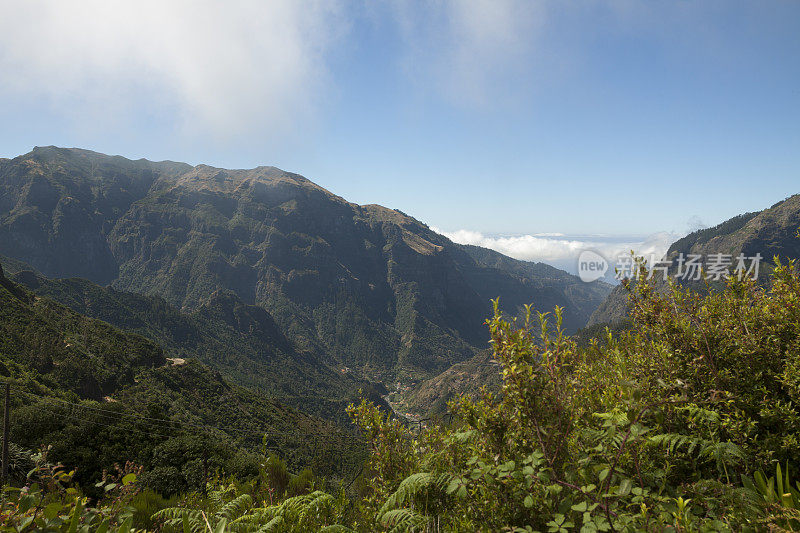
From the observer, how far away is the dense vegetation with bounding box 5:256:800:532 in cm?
170

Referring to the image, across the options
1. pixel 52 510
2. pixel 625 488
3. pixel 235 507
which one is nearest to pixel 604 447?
pixel 625 488

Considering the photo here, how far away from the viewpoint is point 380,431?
324cm

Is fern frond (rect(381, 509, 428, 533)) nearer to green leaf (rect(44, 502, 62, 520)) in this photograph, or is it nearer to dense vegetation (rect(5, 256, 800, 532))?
dense vegetation (rect(5, 256, 800, 532))

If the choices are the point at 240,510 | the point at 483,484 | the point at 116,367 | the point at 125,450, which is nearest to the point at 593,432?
the point at 483,484

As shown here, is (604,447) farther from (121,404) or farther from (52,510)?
(121,404)

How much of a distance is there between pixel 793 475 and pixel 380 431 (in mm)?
3515

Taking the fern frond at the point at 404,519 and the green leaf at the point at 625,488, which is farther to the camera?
the fern frond at the point at 404,519

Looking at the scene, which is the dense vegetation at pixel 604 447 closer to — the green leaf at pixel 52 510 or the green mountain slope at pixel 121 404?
the green leaf at pixel 52 510

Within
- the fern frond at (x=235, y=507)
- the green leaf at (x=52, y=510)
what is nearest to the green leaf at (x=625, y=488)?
the green leaf at (x=52, y=510)

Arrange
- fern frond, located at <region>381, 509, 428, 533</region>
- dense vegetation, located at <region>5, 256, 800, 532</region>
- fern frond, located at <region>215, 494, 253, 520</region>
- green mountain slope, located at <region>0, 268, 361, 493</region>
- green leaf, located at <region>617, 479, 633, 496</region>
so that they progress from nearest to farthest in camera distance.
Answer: green leaf, located at <region>617, 479, 633, 496</region>
dense vegetation, located at <region>5, 256, 800, 532</region>
fern frond, located at <region>381, 509, 428, 533</region>
fern frond, located at <region>215, 494, 253, 520</region>
green mountain slope, located at <region>0, 268, 361, 493</region>

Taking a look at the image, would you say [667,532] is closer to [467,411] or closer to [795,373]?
[467,411]

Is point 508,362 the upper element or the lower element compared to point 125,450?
upper

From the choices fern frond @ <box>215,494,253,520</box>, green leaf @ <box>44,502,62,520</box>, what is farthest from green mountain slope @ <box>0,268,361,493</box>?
green leaf @ <box>44,502,62,520</box>

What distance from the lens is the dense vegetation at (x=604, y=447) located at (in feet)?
5.59
